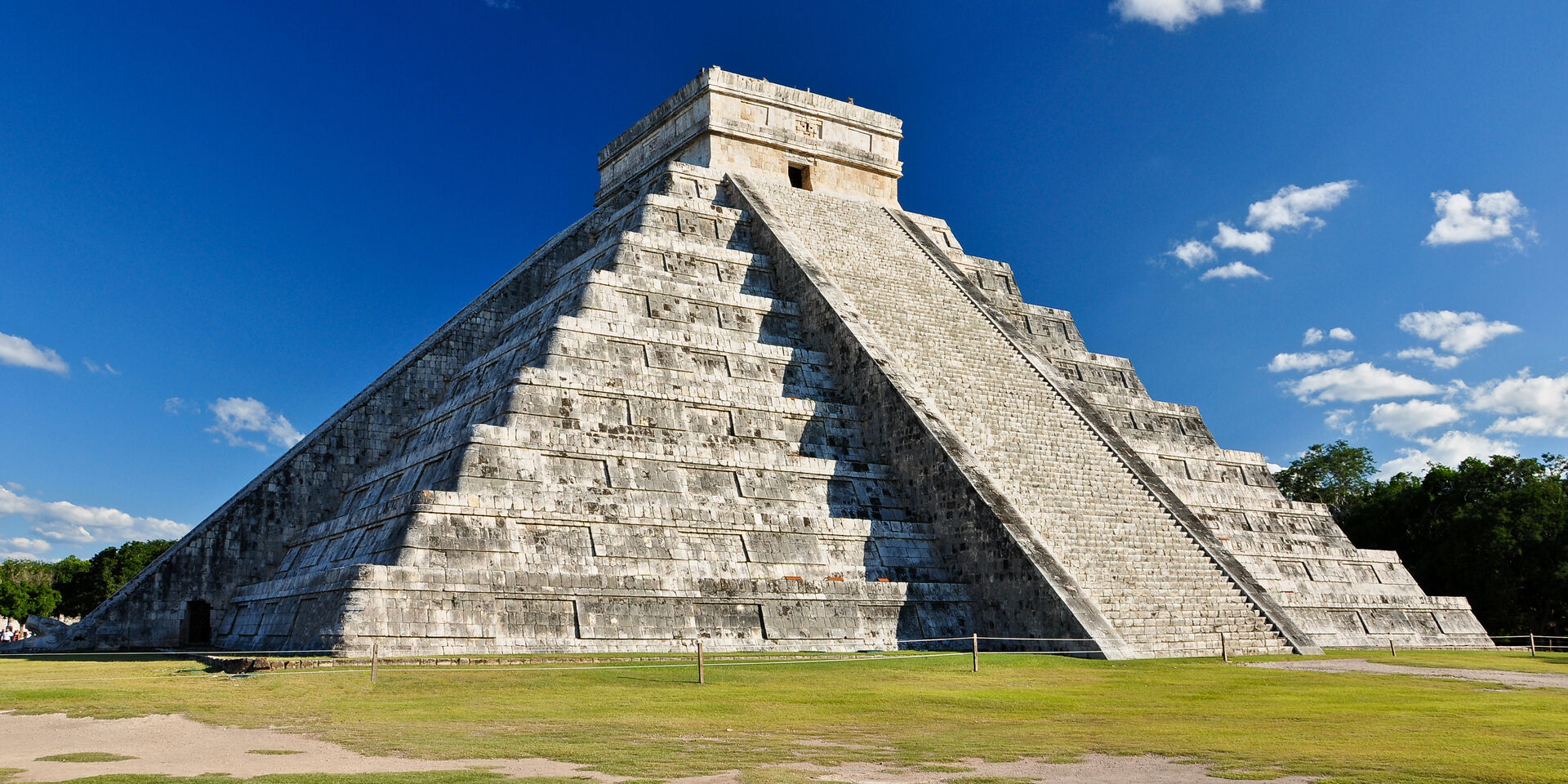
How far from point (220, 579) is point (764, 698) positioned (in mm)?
13852

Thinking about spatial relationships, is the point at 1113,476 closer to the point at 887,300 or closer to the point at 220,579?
the point at 887,300

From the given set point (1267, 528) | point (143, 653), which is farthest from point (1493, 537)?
point (143, 653)

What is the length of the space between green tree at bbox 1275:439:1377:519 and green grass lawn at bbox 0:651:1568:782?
35.4 metres

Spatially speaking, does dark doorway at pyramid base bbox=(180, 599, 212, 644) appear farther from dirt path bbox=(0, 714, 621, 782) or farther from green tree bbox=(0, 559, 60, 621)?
green tree bbox=(0, 559, 60, 621)

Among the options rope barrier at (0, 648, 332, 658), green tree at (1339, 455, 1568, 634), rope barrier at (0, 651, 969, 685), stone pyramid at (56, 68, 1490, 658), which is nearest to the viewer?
rope barrier at (0, 651, 969, 685)

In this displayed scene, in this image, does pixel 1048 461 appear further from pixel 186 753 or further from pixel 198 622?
pixel 186 753

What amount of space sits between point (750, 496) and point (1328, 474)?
37428 mm

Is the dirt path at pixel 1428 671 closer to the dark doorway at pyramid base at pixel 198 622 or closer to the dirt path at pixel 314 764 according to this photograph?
the dirt path at pixel 314 764

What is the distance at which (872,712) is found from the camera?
10.4 m

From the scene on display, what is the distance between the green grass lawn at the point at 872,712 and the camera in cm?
773

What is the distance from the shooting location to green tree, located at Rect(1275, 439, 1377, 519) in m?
47.1

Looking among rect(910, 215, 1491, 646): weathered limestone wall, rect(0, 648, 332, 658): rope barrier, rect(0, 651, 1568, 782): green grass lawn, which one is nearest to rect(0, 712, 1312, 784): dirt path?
rect(0, 651, 1568, 782): green grass lawn

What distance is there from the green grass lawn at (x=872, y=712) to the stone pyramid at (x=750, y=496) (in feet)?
8.71

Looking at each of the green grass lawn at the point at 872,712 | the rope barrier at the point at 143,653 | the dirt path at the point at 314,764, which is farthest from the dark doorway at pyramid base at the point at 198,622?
the dirt path at the point at 314,764
